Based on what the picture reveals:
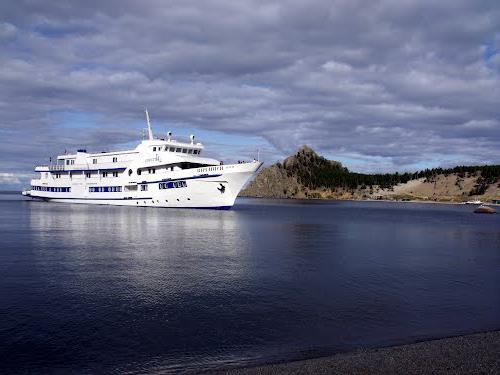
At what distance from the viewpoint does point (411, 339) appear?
51.6ft

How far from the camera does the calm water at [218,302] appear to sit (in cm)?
1447

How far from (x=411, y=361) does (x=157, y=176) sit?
253ft

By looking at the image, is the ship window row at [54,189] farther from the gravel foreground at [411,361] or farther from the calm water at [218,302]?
the gravel foreground at [411,361]

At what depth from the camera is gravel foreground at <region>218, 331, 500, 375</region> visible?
38.7 feet

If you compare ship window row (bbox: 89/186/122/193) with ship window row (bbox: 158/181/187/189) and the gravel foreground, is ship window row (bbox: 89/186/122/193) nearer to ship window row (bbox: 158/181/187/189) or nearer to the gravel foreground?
ship window row (bbox: 158/181/187/189)

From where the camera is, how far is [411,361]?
12.6 meters

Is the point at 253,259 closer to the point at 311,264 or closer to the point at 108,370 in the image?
the point at 311,264

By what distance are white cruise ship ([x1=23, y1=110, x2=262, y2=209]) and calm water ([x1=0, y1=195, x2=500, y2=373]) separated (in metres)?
41.5

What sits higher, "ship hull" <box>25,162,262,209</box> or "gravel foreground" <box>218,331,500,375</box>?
"ship hull" <box>25,162,262,209</box>

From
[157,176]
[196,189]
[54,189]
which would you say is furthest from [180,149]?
[54,189]

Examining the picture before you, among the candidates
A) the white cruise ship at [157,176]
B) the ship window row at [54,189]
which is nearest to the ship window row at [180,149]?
the white cruise ship at [157,176]

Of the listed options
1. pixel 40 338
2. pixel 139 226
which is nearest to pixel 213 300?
pixel 40 338

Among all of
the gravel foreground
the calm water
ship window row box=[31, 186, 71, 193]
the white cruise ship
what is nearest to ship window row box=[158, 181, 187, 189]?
the white cruise ship

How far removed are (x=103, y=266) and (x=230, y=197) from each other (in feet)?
182
